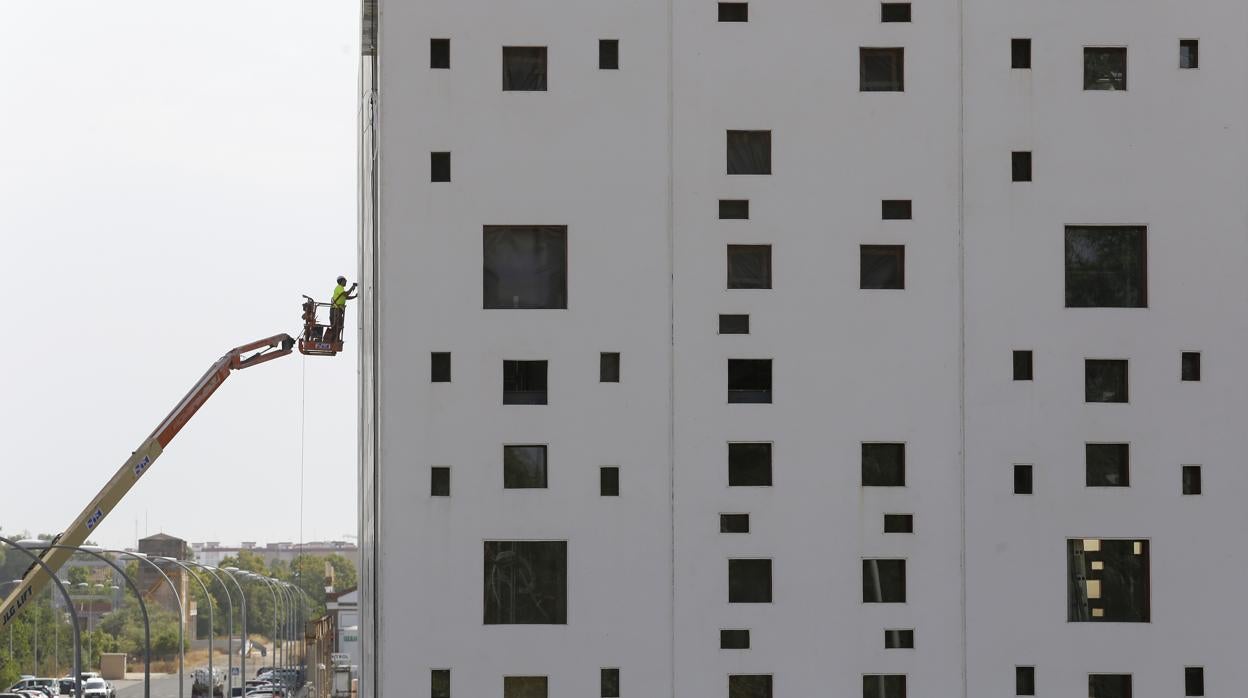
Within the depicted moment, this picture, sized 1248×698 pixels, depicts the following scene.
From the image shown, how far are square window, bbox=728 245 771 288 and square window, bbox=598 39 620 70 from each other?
112 inches

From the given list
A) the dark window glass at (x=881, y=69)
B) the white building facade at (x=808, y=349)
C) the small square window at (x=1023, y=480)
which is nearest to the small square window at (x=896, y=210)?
the white building facade at (x=808, y=349)

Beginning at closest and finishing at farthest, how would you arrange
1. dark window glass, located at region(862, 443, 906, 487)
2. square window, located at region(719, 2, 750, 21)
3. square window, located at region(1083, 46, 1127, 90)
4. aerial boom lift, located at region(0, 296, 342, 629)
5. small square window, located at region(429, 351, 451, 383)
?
small square window, located at region(429, 351, 451, 383) < dark window glass, located at region(862, 443, 906, 487) < square window, located at region(719, 2, 750, 21) < square window, located at region(1083, 46, 1127, 90) < aerial boom lift, located at region(0, 296, 342, 629)

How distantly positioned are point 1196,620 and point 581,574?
Result: 311 inches

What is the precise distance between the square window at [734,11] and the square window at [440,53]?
357cm

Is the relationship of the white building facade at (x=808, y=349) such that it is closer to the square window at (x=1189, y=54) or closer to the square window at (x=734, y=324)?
the square window at (x=734, y=324)

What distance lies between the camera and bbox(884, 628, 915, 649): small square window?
22.9 m

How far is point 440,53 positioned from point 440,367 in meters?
4.07

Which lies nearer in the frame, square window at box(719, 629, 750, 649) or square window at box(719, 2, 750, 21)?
square window at box(719, 629, 750, 649)

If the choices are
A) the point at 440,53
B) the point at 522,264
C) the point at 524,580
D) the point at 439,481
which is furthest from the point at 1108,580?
the point at 440,53

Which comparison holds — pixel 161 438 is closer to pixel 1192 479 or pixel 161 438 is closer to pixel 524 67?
pixel 524 67

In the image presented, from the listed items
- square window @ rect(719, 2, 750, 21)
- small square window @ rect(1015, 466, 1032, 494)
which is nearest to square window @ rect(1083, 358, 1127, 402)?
small square window @ rect(1015, 466, 1032, 494)

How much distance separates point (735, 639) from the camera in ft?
75.1

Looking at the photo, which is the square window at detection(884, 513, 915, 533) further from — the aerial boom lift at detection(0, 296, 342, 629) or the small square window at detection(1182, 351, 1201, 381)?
the aerial boom lift at detection(0, 296, 342, 629)

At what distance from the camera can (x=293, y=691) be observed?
62562 millimetres
